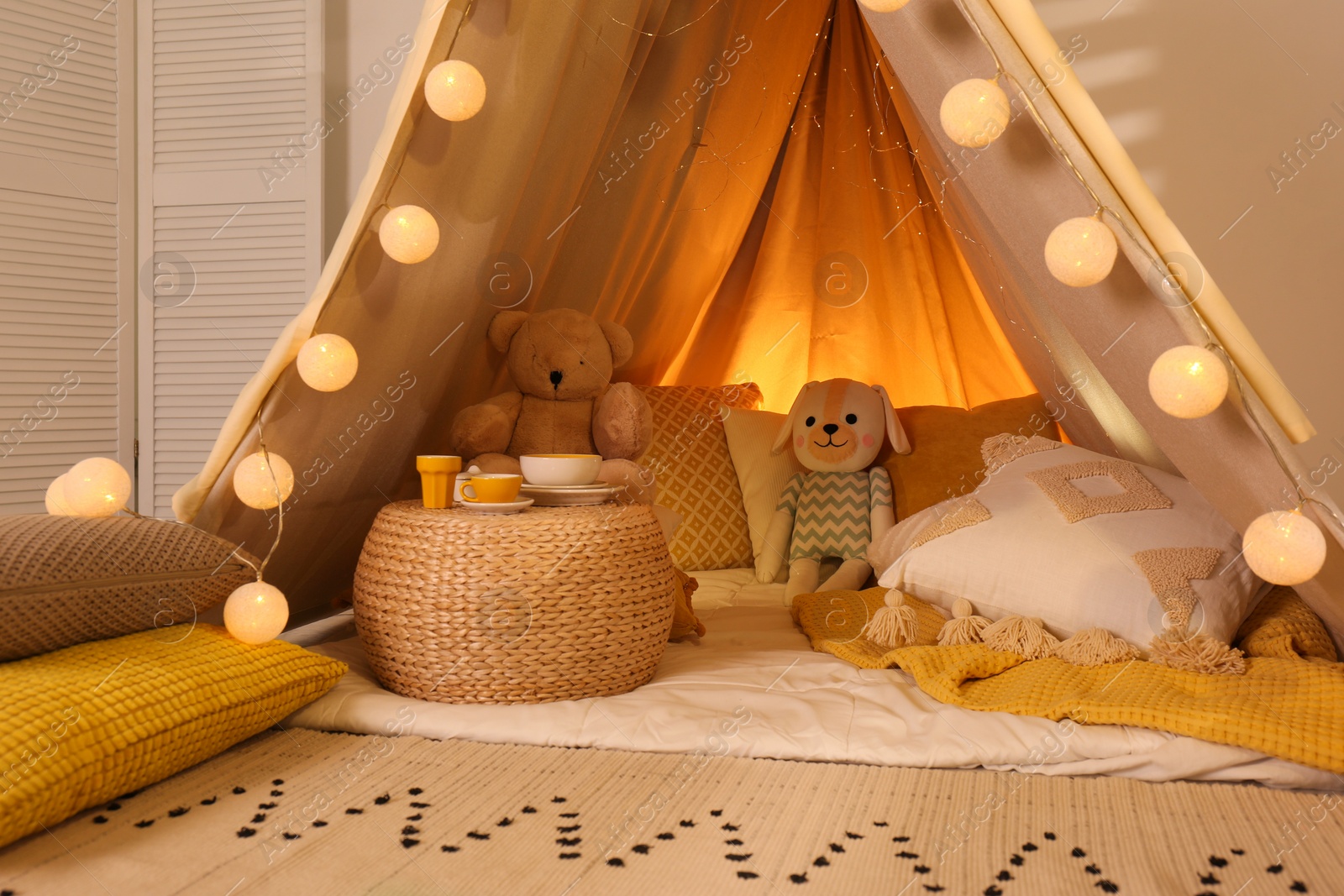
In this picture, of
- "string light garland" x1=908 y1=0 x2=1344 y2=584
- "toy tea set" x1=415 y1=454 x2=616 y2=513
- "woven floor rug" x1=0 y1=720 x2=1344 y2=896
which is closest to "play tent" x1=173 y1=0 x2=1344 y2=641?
"string light garland" x1=908 y1=0 x2=1344 y2=584

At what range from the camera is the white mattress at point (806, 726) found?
1.15 m

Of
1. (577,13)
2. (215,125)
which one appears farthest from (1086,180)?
(215,125)

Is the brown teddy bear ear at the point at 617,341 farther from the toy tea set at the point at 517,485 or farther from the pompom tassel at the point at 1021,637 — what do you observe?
the pompom tassel at the point at 1021,637

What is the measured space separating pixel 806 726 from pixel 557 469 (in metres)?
0.57

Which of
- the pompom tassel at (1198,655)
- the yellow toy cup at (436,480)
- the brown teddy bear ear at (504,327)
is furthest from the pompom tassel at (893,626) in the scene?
the brown teddy bear ear at (504,327)

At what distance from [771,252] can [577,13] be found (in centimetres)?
117

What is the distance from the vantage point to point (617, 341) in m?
1.94

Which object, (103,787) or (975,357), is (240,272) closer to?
(103,787)

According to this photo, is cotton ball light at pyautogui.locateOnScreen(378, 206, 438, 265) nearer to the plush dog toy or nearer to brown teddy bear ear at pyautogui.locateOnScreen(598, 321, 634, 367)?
brown teddy bear ear at pyautogui.locateOnScreen(598, 321, 634, 367)

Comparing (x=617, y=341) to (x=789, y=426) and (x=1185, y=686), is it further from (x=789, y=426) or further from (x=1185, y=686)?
(x=1185, y=686)

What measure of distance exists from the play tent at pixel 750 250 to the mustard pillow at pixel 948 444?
0.08m

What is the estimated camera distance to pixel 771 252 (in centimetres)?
261

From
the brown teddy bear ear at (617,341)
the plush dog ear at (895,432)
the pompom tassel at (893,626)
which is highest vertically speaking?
the brown teddy bear ear at (617,341)

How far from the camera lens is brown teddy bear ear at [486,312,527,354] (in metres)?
1.83
